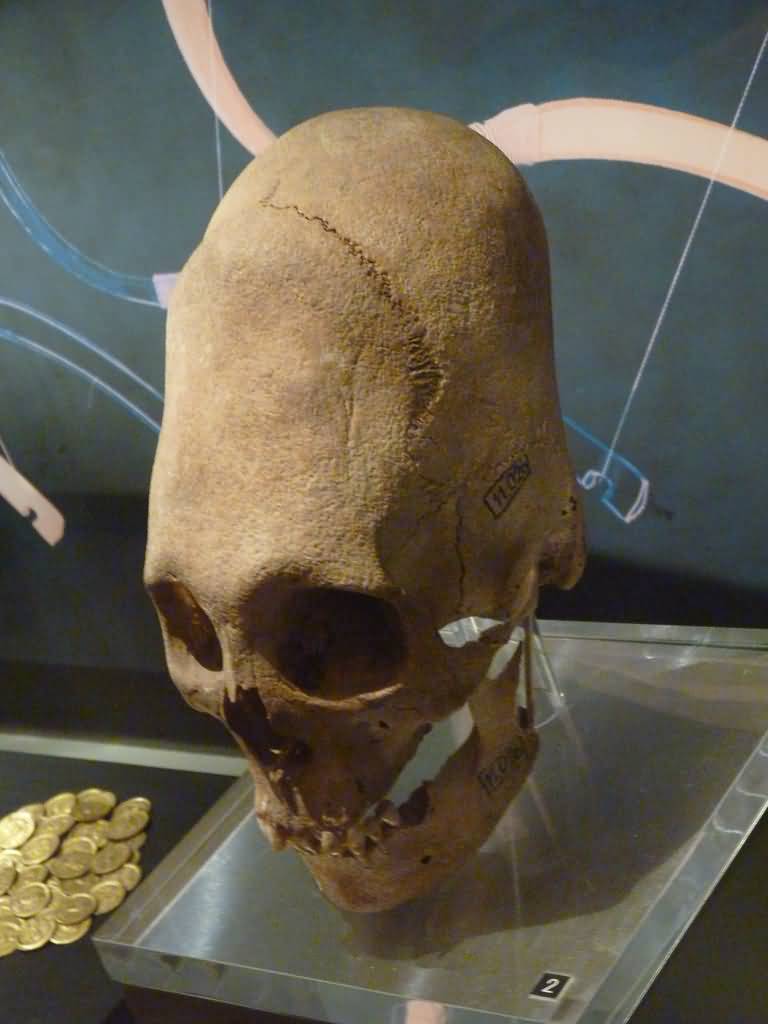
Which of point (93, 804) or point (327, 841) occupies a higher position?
point (327, 841)

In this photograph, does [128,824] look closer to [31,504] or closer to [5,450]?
[31,504]

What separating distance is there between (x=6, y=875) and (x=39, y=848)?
0.27 feet

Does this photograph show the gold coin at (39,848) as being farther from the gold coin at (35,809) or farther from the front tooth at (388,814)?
the front tooth at (388,814)

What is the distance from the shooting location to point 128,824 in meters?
2.32

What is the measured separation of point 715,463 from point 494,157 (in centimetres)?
75

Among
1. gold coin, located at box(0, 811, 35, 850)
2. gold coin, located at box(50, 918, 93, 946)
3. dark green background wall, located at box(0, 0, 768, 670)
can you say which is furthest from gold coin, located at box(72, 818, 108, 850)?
dark green background wall, located at box(0, 0, 768, 670)

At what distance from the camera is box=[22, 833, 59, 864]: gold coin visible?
→ 2.29 meters

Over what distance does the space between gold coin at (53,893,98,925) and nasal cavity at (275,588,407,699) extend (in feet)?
3.77

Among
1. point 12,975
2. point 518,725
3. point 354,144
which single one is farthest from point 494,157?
point 12,975

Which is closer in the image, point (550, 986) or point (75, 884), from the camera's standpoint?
point (550, 986)

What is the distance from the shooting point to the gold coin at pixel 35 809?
7.95 ft

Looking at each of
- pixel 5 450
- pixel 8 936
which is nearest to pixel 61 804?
pixel 8 936

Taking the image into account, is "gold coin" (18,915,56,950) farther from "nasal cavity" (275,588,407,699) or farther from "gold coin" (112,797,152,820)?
"nasal cavity" (275,588,407,699)

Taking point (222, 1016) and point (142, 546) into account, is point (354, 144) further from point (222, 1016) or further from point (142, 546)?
point (142, 546)
